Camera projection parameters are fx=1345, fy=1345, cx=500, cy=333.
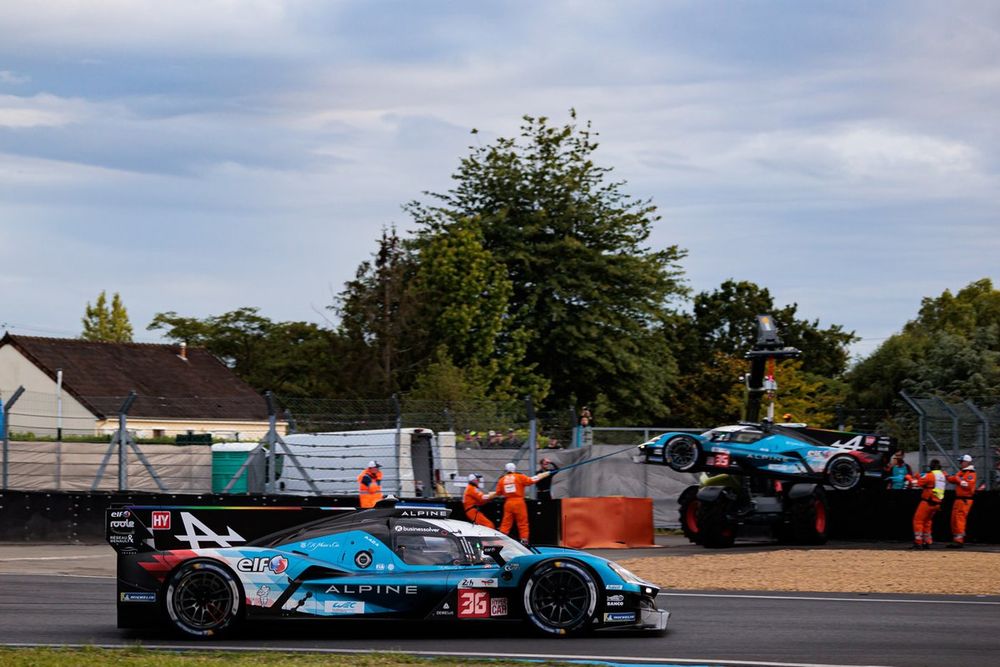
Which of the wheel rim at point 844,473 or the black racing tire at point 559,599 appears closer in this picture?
the black racing tire at point 559,599

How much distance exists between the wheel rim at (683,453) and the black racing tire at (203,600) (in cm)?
1298

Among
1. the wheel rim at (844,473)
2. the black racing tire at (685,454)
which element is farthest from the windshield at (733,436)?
the wheel rim at (844,473)

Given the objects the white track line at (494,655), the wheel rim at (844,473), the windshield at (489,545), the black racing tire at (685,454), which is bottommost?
the white track line at (494,655)

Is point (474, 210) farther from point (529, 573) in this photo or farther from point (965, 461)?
point (529, 573)

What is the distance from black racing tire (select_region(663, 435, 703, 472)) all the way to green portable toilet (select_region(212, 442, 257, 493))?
9.83 meters

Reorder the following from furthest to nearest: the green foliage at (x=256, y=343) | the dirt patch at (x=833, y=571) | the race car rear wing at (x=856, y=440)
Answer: the green foliage at (x=256, y=343)
the race car rear wing at (x=856, y=440)
the dirt patch at (x=833, y=571)

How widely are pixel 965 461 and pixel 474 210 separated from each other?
3316cm

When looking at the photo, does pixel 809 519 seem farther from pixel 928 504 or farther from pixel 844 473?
pixel 928 504

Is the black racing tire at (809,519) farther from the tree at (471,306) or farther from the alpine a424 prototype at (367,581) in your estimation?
the tree at (471,306)

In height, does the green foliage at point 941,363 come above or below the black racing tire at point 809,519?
above

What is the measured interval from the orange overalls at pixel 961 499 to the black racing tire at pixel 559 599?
1323 centimetres

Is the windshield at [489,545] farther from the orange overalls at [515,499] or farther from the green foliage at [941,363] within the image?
the green foliage at [941,363]

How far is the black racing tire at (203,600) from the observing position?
34.2 feet

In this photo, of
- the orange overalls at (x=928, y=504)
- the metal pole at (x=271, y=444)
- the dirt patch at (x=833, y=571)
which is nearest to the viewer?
the dirt patch at (x=833, y=571)
